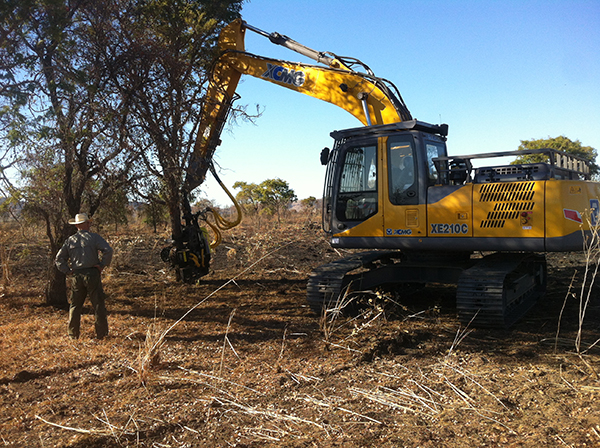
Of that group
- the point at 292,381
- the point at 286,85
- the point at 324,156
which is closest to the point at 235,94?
the point at 286,85

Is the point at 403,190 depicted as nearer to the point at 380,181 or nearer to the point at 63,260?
the point at 380,181

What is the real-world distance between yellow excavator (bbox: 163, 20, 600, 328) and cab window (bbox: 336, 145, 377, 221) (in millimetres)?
16

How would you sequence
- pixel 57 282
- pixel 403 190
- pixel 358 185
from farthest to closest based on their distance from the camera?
pixel 57 282 < pixel 358 185 < pixel 403 190

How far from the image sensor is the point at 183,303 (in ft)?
29.7

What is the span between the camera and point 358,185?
8055 millimetres

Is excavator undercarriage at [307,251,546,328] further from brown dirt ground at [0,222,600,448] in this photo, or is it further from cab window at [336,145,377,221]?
cab window at [336,145,377,221]

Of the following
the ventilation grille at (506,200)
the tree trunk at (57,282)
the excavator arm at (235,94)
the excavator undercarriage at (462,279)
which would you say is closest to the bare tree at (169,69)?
the excavator arm at (235,94)

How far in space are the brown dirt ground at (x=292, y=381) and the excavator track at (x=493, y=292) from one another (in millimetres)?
218

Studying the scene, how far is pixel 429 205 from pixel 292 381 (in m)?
3.62

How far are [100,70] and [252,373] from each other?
5.36 metres

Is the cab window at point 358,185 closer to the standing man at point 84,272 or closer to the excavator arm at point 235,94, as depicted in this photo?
the excavator arm at point 235,94

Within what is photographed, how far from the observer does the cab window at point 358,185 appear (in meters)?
7.89

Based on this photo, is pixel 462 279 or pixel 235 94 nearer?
pixel 462 279

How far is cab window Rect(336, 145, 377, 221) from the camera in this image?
25.9ft
